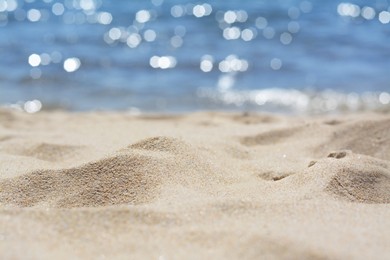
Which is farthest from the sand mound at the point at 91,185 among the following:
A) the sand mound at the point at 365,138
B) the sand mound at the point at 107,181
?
the sand mound at the point at 365,138

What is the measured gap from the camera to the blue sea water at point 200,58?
5223 millimetres

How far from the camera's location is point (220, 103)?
5172mm

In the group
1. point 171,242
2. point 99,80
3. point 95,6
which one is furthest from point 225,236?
point 95,6

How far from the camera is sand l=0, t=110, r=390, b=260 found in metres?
1.45

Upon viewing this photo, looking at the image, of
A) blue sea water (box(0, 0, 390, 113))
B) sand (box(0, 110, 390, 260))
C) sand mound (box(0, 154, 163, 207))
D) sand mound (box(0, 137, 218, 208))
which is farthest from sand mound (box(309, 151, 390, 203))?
blue sea water (box(0, 0, 390, 113))

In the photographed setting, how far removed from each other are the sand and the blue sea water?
2.22 metres

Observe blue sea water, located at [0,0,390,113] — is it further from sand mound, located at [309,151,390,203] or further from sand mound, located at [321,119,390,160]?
sand mound, located at [309,151,390,203]

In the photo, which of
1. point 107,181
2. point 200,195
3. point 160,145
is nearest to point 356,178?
point 200,195

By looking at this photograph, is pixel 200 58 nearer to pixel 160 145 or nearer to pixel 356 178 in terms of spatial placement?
pixel 160 145

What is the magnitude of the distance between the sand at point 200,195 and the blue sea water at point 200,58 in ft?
7.28

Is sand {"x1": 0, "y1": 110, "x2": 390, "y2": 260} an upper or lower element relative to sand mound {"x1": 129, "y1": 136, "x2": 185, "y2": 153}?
lower

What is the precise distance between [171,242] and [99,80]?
15.0 feet

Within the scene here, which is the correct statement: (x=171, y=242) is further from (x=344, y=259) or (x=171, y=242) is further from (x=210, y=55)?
(x=210, y=55)

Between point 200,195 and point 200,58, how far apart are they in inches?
194
